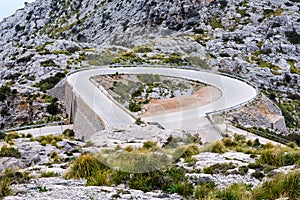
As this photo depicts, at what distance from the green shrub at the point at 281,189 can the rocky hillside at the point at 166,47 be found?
27.1 metres

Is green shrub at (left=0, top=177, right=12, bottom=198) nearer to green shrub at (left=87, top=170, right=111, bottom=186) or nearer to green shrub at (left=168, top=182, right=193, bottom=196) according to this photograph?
green shrub at (left=87, top=170, right=111, bottom=186)

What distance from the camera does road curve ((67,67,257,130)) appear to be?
23728 millimetres

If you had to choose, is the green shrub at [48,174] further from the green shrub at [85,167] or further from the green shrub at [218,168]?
the green shrub at [218,168]

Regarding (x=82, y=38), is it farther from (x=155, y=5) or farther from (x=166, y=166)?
(x=166, y=166)

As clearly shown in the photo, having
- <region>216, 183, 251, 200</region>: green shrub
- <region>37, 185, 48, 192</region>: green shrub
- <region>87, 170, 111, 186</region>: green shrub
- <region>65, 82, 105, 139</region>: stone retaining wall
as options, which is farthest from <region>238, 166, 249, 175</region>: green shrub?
<region>65, 82, 105, 139</region>: stone retaining wall

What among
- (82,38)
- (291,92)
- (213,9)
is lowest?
(291,92)

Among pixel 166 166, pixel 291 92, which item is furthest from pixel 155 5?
pixel 166 166

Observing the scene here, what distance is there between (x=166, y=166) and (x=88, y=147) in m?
5.87

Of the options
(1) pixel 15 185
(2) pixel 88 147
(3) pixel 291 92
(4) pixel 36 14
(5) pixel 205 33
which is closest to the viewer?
(1) pixel 15 185

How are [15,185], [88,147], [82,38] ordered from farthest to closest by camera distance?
[82,38]
[88,147]
[15,185]

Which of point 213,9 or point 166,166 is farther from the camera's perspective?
point 213,9

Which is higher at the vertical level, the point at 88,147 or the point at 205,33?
the point at 205,33

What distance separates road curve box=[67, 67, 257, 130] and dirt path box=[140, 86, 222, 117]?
1.70ft

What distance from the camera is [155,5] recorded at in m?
74.6
